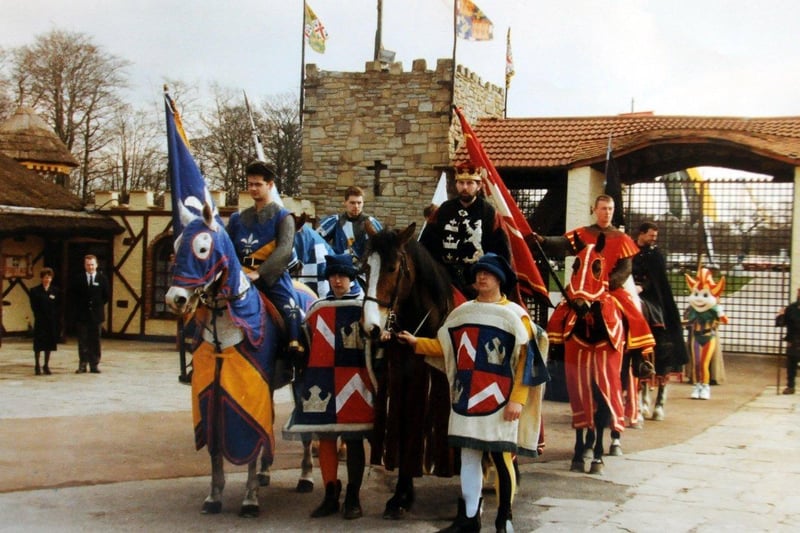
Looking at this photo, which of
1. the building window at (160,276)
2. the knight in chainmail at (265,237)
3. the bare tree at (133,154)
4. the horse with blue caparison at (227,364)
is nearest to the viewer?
the horse with blue caparison at (227,364)

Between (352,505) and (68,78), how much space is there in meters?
12.3

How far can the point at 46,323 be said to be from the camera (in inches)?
579

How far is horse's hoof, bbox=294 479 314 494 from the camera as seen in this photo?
683 centimetres

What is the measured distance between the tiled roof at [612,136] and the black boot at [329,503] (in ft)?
34.6

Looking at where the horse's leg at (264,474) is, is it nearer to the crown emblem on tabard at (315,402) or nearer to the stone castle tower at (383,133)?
the crown emblem on tabard at (315,402)

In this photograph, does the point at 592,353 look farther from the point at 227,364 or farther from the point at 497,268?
the point at 227,364

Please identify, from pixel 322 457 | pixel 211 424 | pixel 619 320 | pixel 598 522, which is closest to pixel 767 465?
pixel 619 320

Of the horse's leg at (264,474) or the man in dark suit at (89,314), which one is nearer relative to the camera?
the horse's leg at (264,474)

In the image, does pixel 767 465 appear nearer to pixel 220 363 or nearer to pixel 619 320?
pixel 619 320

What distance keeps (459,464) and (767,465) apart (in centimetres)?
322

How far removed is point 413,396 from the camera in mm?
6047

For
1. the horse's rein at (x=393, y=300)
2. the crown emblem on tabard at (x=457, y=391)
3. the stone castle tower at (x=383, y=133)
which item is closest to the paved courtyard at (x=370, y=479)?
the crown emblem on tabard at (x=457, y=391)

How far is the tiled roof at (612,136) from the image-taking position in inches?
598

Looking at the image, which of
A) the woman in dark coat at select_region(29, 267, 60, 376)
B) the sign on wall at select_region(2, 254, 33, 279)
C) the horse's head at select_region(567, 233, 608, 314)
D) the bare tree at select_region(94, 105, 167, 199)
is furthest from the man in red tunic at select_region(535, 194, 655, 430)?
the sign on wall at select_region(2, 254, 33, 279)
